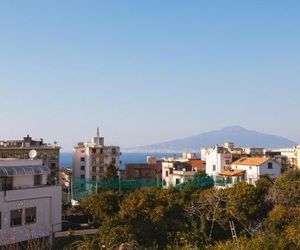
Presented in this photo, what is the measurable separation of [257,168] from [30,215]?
32.4 m

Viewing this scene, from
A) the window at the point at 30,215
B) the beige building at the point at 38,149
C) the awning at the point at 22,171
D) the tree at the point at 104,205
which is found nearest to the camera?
the awning at the point at 22,171

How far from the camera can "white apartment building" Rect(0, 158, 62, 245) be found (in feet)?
73.4

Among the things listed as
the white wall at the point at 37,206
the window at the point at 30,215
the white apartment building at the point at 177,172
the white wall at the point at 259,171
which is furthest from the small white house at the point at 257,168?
the window at the point at 30,215

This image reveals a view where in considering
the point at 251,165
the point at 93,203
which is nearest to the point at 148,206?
the point at 93,203

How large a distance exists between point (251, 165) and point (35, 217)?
32594 millimetres

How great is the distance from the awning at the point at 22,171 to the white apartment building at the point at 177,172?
33.8 metres

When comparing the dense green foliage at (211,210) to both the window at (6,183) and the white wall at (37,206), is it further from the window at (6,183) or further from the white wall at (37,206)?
the window at (6,183)

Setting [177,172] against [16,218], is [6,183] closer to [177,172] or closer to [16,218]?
[16,218]

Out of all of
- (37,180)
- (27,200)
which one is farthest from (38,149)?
(27,200)

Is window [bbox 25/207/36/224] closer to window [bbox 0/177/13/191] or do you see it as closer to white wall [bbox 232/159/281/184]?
window [bbox 0/177/13/191]

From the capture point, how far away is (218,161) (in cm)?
5856

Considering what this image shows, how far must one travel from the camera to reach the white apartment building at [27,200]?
22.4m

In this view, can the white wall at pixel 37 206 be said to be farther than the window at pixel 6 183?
No

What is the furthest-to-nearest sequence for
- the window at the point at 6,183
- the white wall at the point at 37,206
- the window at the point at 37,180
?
the window at the point at 37,180, the window at the point at 6,183, the white wall at the point at 37,206
